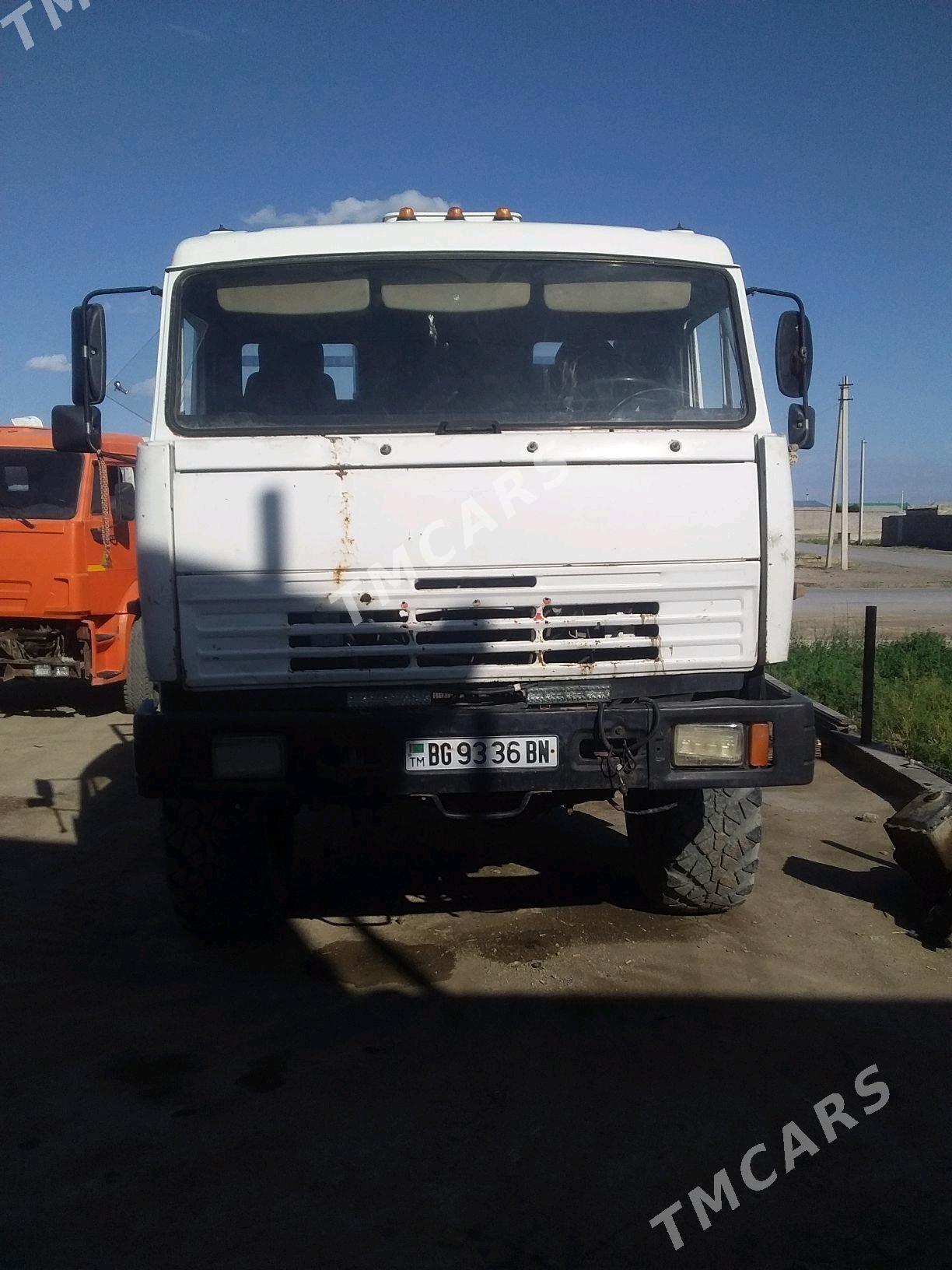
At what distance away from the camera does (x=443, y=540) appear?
3635mm

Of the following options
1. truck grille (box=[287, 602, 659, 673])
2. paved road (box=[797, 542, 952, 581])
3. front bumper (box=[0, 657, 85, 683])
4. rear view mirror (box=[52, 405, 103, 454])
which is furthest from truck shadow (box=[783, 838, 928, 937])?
paved road (box=[797, 542, 952, 581])

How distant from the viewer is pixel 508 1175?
270 centimetres

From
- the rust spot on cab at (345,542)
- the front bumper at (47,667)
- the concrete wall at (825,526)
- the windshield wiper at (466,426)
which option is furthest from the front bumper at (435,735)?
the concrete wall at (825,526)

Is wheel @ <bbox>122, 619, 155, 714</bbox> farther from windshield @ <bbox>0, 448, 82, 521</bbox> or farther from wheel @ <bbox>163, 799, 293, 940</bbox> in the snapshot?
wheel @ <bbox>163, 799, 293, 940</bbox>

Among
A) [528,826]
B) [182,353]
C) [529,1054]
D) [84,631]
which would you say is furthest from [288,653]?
[84,631]

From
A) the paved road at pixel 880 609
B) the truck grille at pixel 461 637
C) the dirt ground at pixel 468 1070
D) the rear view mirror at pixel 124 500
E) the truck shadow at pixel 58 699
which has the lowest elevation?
the truck shadow at pixel 58 699

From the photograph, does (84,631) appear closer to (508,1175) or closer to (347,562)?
(347,562)

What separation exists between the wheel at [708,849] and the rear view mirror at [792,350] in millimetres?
1634

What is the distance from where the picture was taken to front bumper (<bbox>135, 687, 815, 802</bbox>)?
3531 millimetres

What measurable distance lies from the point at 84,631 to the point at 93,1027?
5.87 meters

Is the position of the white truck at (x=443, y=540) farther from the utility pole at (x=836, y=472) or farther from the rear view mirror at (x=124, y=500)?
the utility pole at (x=836, y=472)

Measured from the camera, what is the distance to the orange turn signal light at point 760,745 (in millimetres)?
3604

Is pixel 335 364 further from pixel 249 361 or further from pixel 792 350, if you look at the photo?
pixel 792 350

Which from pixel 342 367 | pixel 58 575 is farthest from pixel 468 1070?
pixel 58 575
